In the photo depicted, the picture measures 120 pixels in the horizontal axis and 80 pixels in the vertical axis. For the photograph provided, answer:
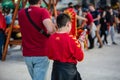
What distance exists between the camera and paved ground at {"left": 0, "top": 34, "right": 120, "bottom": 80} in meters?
9.83

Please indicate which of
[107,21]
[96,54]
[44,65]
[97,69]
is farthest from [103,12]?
[44,65]

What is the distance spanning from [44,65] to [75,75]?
0.70m

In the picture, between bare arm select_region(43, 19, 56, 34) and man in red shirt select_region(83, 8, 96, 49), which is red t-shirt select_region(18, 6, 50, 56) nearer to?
bare arm select_region(43, 19, 56, 34)

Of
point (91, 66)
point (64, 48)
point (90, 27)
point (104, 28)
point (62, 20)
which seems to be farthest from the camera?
point (104, 28)

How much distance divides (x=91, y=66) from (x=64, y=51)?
5.99m

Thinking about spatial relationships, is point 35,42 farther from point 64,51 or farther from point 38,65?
point 64,51

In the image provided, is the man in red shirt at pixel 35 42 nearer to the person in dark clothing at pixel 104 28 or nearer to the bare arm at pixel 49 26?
the bare arm at pixel 49 26

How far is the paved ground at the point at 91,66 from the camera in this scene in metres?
9.83

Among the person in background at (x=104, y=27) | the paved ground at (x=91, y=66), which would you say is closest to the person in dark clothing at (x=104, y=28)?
the person in background at (x=104, y=27)

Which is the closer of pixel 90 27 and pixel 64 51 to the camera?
pixel 64 51

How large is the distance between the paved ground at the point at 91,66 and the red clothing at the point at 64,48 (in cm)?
406

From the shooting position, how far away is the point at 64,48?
17.7 ft

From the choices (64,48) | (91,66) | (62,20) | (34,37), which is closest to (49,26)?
(34,37)

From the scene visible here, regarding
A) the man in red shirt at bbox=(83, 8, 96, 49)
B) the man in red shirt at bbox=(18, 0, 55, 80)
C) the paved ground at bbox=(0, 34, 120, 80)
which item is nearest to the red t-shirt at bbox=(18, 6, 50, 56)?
the man in red shirt at bbox=(18, 0, 55, 80)
